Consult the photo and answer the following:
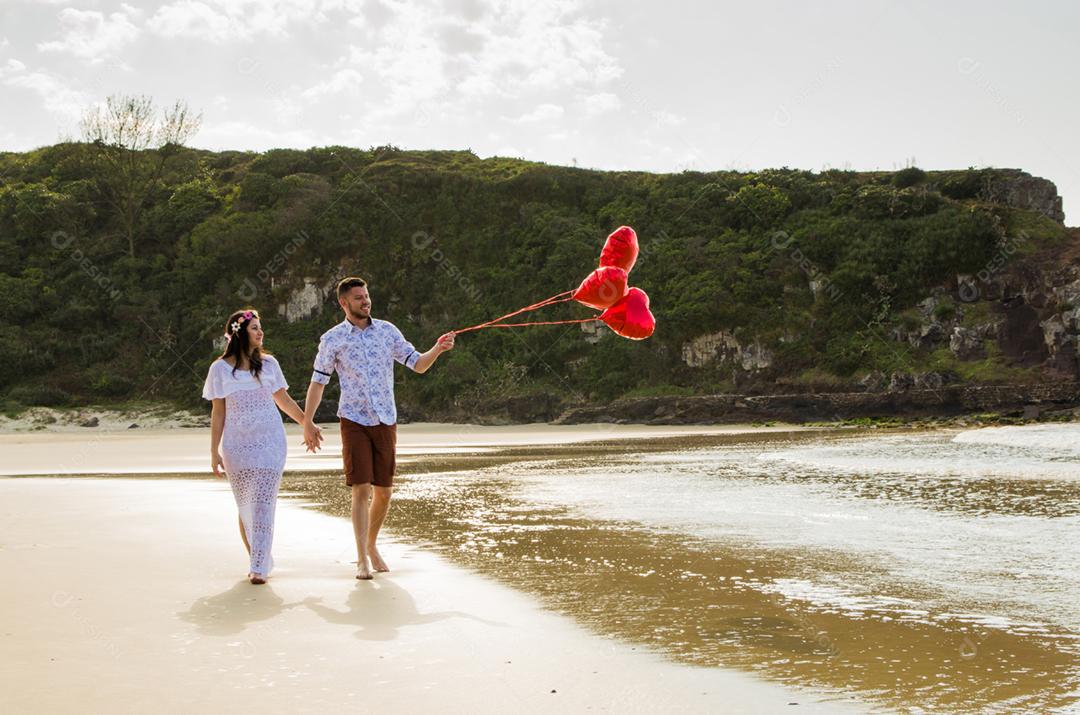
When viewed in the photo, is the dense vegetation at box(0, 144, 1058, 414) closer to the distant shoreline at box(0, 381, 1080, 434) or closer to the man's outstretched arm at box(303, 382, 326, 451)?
the distant shoreline at box(0, 381, 1080, 434)

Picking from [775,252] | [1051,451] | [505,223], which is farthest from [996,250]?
[1051,451]

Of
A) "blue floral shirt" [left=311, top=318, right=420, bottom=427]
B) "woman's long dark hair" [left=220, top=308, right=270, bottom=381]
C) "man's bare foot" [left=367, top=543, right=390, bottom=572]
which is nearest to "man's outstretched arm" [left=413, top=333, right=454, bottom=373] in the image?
"blue floral shirt" [left=311, top=318, right=420, bottom=427]

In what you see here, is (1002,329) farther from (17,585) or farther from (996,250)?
(17,585)

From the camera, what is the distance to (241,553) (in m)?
6.50

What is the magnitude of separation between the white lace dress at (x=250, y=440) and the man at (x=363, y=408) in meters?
0.23

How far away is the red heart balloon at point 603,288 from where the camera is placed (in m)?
6.10

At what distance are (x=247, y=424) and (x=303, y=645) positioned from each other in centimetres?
208

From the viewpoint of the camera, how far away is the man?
19.0ft

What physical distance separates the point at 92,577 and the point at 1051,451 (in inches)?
609

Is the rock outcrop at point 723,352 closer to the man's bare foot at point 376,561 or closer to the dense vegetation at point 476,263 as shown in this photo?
the dense vegetation at point 476,263

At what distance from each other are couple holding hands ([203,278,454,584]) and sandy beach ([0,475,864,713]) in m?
0.45

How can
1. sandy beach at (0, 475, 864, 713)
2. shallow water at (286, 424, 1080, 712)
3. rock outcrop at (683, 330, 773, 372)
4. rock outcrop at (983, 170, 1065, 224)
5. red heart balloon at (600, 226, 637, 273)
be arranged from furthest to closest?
1. rock outcrop at (983, 170, 1065, 224)
2. rock outcrop at (683, 330, 773, 372)
3. red heart balloon at (600, 226, 637, 273)
4. shallow water at (286, 424, 1080, 712)
5. sandy beach at (0, 475, 864, 713)

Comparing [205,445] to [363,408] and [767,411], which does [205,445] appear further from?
[767,411]

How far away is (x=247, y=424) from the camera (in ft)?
18.8
